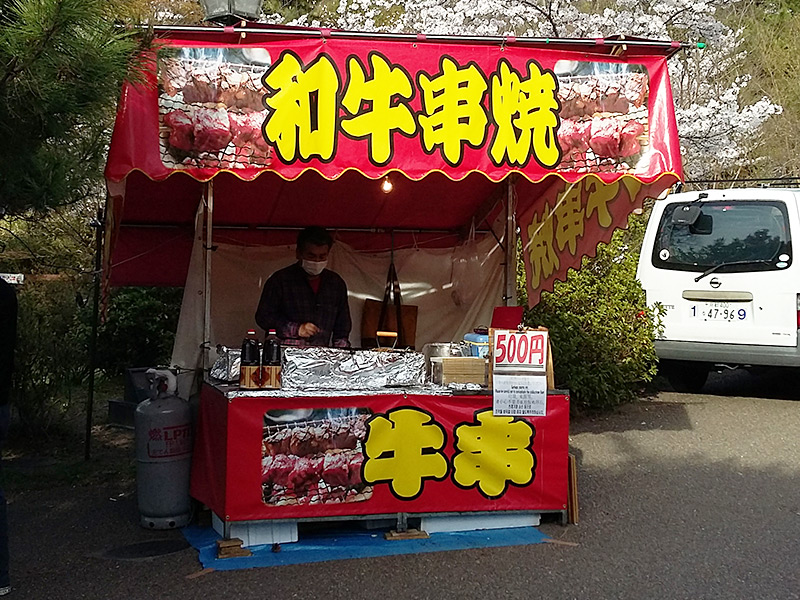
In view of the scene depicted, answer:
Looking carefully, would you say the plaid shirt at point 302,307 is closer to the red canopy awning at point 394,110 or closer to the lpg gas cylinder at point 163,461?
the lpg gas cylinder at point 163,461

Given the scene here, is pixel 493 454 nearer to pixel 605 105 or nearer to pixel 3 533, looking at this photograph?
pixel 605 105

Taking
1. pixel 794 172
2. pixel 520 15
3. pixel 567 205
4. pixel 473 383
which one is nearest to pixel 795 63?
pixel 794 172

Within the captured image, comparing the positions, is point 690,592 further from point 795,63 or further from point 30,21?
point 795,63

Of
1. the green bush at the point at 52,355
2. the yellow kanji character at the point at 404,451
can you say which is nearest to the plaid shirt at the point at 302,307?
the yellow kanji character at the point at 404,451

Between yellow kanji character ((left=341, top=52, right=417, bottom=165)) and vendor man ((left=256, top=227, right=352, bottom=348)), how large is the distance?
Result: 1.83 metres

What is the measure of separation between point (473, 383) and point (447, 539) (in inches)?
37.7

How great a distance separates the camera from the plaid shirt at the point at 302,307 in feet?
21.0

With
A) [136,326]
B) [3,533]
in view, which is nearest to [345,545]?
[3,533]

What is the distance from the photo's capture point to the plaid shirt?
21.0ft

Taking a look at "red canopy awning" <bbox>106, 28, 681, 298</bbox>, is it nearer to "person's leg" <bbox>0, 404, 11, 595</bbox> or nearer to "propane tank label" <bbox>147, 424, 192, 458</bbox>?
"person's leg" <bbox>0, 404, 11, 595</bbox>

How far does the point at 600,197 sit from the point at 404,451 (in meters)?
2.38

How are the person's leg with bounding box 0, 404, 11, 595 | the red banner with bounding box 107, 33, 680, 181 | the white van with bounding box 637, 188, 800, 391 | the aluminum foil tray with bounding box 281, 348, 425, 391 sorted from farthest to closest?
the white van with bounding box 637, 188, 800, 391 → the aluminum foil tray with bounding box 281, 348, 425, 391 → the red banner with bounding box 107, 33, 680, 181 → the person's leg with bounding box 0, 404, 11, 595

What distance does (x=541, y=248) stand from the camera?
23.3 ft

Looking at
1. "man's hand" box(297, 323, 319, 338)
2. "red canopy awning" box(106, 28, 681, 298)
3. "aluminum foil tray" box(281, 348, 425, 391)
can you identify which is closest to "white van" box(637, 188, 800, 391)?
"red canopy awning" box(106, 28, 681, 298)
